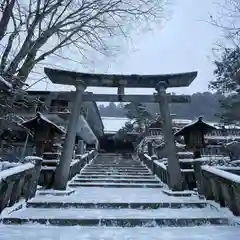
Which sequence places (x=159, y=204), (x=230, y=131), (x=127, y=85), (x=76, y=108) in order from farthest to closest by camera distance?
1. (x=230, y=131)
2. (x=127, y=85)
3. (x=76, y=108)
4. (x=159, y=204)

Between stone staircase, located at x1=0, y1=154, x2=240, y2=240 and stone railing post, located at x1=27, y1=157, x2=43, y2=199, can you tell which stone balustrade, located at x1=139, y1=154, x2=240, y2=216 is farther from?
stone railing post, located at x1=27, y1=157, x2=43, y2=199

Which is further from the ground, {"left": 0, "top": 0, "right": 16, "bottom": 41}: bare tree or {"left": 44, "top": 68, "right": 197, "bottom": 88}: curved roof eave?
{"left": 0, "top": 0, "right": 16, "bottom": 41}: bare tree

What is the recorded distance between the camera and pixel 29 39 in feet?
27.5

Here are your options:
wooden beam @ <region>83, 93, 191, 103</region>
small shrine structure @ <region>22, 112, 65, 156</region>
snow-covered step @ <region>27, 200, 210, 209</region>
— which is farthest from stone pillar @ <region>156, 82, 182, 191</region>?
small shrine structure @ <region>22, 112, 65, 156</region>

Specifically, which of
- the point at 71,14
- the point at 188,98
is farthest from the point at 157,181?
the point at 71,14

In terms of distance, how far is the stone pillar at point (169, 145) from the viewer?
7141 millimetres

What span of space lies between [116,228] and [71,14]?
9.22m

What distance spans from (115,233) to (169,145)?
14.3ft

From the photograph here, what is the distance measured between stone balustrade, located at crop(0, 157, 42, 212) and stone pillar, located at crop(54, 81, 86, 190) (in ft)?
3.52

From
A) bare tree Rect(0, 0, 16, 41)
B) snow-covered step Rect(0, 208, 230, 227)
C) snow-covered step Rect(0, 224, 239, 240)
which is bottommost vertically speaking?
snow-covered step Rect(0, 224, 239, 240)

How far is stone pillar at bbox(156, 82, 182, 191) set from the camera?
7.14m

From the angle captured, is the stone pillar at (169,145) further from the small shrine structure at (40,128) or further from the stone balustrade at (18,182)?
the stone balustrade at (18,182)

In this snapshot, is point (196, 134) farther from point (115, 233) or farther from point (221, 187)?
point (115, 233)

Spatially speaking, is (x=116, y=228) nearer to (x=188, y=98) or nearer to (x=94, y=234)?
(x=94, y=234)
